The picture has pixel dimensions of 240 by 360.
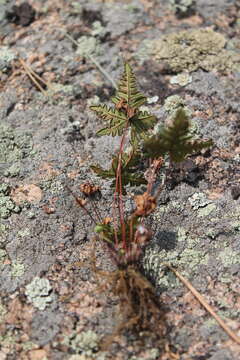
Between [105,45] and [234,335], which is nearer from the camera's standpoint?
[234,335]

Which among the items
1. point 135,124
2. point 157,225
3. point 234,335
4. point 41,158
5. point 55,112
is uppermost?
point 55,112

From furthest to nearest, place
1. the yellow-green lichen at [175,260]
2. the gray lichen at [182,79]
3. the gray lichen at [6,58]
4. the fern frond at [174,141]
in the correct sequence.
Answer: the gray lichen at [6,58], the gray lichen at [182,79], the yellow-green lichen at [175,260], the fern frond at [174,141]

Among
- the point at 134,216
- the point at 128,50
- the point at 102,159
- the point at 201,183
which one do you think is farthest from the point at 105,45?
the point at 134,216

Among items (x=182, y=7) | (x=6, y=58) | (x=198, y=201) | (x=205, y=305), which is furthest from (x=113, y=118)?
(x=182, y=7)

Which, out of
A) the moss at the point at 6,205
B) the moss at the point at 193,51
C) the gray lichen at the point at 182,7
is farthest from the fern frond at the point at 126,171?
the gray lichen at the point at 182,7

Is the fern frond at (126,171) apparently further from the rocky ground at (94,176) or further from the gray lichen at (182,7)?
the gray lichen at (182,7)

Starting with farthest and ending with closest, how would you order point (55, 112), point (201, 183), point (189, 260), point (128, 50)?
1. point (128, 50)
2. point (55, 112)
3. point (201, 183)
4. point (189, 260)

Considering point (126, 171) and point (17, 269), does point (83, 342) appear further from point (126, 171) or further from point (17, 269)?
point (126, 171)

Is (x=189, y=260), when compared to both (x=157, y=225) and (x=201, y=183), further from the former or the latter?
(x=201, y=183)
